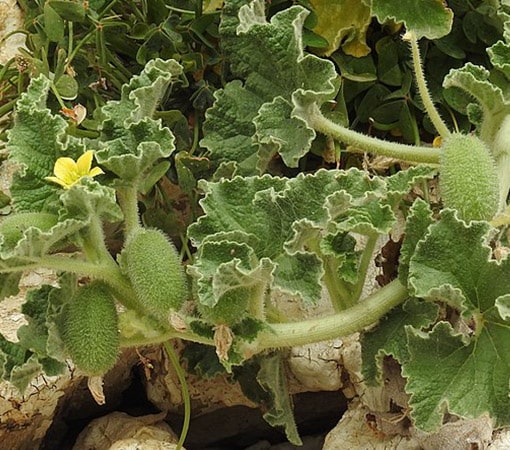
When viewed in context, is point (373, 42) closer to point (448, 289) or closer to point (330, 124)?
point (330, 124)

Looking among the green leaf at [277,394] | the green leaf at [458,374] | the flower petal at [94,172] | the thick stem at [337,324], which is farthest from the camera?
the green leaf at [277,394]

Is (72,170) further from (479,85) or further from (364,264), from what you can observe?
(479,85)

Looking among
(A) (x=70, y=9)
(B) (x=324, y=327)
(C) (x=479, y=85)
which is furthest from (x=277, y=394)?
(A) (x=70, y=9)

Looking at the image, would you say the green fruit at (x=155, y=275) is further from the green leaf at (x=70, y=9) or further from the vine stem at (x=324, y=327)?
the green leaf at (x=70, y=9)

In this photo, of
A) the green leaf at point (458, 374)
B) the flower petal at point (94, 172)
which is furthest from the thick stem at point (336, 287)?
the flower petal at point (94, 172)

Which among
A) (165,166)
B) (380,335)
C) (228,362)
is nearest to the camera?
(228,362)

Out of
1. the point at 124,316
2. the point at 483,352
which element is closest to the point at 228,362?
the point at 124,316
